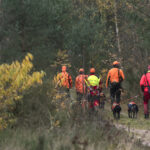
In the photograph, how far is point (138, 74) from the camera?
62.3 feet

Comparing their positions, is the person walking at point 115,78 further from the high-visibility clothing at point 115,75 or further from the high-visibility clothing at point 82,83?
the high-visibility clothing at point 82,83

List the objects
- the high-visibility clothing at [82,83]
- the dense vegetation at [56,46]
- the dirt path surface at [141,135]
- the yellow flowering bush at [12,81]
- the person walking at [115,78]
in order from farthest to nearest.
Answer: the person walking at [115,78], the high-visibility clothing at [82,83], the dense vegetation at [56,46], the dirt path surface at [141,135], the yellow flowering bush at [12,81]

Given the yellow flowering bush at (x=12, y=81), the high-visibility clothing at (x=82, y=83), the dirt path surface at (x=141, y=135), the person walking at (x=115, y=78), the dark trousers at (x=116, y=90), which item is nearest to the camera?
the yellow flowering bush at (x=12, y=81)

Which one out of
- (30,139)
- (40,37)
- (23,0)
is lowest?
(30,139)

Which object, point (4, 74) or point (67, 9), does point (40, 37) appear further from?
point (4, 74)

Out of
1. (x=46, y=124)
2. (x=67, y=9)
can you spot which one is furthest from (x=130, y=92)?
(x=67, y=9)

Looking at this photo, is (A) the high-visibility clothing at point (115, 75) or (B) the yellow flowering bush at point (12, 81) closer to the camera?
(B) the yellow flowering bush at point (12, 81)

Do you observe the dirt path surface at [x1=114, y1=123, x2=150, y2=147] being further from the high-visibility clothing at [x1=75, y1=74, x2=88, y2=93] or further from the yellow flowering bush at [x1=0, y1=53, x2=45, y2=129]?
the yellow flowering bush at [x1=0, y1=53, x2=45, y2=129]

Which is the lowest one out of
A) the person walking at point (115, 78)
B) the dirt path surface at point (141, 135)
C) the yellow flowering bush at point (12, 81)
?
the dirt path surface at point (141, 135)

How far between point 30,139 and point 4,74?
1492mm

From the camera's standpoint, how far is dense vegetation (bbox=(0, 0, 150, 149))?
8.46 metres

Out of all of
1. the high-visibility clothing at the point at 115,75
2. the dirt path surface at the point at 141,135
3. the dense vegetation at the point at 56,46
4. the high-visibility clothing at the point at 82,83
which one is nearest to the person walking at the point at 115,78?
the high-visibility clothing at the point at 115,75

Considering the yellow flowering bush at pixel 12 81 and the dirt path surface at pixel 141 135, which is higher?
the yellow flowering bush at pixel 12 81

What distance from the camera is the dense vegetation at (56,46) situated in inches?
333
